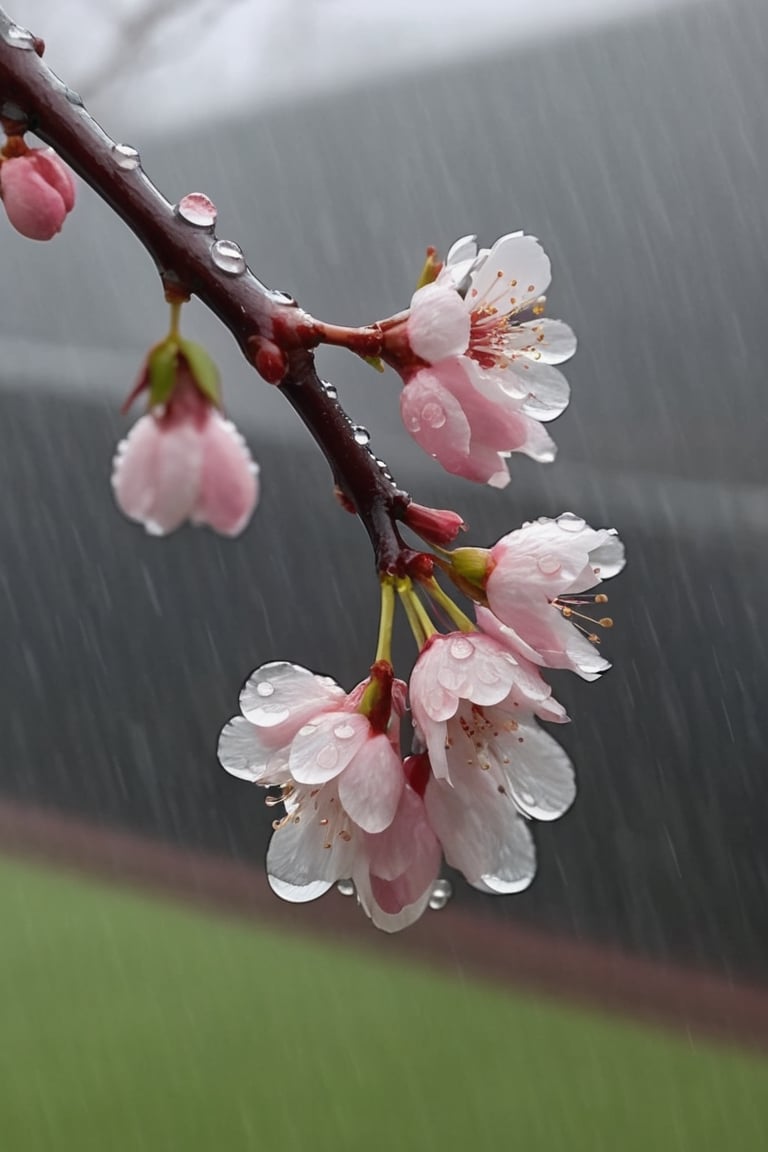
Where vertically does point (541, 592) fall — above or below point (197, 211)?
below

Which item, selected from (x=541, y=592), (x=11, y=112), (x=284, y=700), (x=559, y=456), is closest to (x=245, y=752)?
(x=284, y=700)

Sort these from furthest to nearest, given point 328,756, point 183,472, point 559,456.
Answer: point 559,456 → point 328,756 → point 183,472

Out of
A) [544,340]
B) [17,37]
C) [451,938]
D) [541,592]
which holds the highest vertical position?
[17,37]

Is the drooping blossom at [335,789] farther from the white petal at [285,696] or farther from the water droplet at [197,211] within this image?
the water droplet at [197,211]

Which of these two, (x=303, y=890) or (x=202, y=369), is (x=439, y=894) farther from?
(x=202, y=369)

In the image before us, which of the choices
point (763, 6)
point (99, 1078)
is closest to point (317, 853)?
point (99, 1078)

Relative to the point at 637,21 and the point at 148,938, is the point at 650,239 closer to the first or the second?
the point at 637,21
